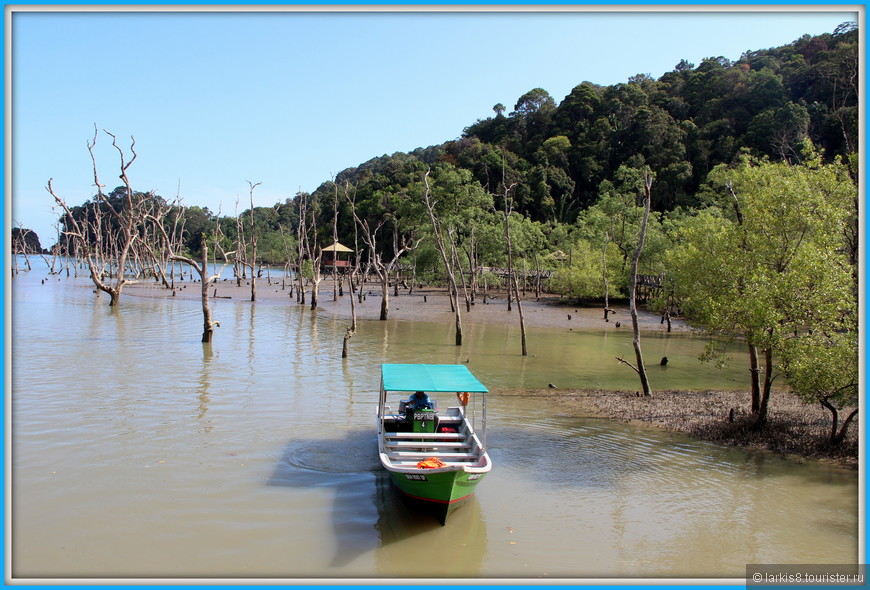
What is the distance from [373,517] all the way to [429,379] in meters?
2.97

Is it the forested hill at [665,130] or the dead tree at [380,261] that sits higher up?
the forested hill at [665,130]

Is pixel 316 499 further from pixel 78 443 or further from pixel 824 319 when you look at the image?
pixel 824 319

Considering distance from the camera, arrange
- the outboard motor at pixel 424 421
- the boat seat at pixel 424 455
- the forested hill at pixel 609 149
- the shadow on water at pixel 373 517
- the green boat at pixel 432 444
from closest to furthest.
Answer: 1. the shadow on water at pixel 373 517
2. the green boat at pixel 432 444
3. the boat seat at pixel 424 455
4. the outboard motor at pixel 424 421
5. the forested hill at pixel 609 149

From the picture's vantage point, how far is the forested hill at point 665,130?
62750 millimetres

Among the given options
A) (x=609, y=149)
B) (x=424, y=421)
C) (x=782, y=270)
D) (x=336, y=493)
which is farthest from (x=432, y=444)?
(x=609, y=149)

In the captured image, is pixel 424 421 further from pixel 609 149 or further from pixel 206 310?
pixel 609 149

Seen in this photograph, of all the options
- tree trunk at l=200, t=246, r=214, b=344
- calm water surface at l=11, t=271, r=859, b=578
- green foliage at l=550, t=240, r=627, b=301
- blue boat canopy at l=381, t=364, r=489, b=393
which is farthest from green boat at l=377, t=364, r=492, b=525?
green foliage at l=550, t=240, r=627, b=301

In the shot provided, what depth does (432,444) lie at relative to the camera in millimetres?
10992

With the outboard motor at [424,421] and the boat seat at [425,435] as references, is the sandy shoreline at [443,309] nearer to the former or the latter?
the outboard motor at [424,421]

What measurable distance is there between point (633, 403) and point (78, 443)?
45.7 ft

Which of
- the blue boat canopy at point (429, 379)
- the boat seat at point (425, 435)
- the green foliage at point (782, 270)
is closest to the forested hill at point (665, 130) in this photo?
the green foliage at point (782, 270)

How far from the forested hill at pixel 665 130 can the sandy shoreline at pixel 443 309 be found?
48.3 ft

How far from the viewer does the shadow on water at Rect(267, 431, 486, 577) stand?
8.66 meters

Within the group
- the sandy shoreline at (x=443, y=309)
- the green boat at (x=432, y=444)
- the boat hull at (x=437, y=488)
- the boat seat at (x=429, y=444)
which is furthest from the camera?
the sandy shoreline at (x=443, y=309)
